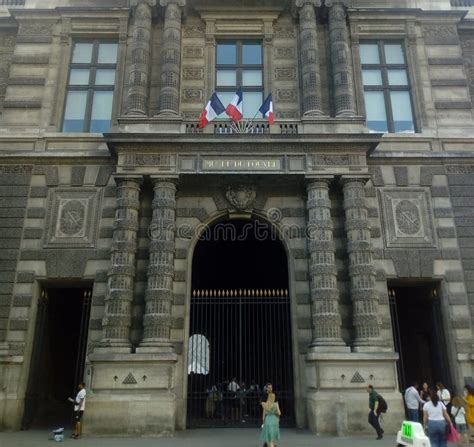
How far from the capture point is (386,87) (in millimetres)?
19922

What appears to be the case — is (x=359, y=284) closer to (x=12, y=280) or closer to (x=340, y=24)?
(x=340, y=24)

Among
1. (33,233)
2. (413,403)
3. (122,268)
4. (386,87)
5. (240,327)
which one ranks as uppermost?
(386,87)

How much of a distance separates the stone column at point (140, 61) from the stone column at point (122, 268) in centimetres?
336

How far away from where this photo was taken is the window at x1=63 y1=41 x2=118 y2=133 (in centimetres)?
1934

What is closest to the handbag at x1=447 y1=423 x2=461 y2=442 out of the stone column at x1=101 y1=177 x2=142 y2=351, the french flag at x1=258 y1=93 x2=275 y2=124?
the stone column at x1=101 y1=177 x2=142 y2=351

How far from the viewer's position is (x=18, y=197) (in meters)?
17.9

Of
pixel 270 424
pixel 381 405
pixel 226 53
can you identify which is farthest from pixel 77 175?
pixel 381 405

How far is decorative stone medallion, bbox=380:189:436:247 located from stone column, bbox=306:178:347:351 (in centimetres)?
249

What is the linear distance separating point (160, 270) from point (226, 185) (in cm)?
414

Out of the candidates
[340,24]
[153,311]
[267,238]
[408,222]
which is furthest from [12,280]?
[340,24]

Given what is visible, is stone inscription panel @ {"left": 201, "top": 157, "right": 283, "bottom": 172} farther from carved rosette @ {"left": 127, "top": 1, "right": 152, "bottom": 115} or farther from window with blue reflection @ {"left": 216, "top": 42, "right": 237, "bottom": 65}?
window with blue reflection @ {"left": 216, "top": 42, "right": 237, "bottom": 65}

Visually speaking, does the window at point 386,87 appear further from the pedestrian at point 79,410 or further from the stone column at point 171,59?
the pedestrian at point 79,410

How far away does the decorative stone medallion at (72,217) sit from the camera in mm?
17312

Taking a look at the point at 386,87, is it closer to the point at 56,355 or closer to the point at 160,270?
the point at 160,270
